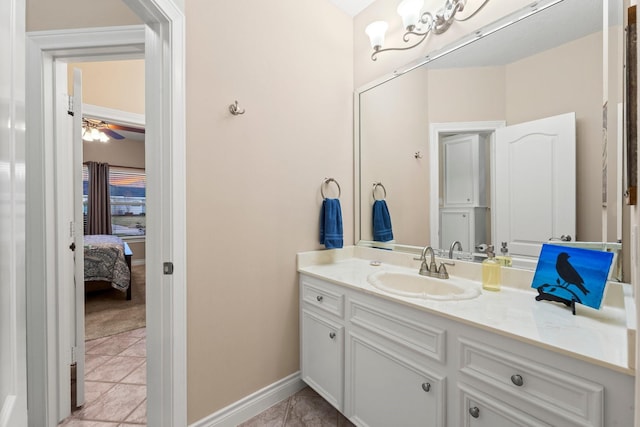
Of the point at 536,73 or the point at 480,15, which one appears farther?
the point at 480,15

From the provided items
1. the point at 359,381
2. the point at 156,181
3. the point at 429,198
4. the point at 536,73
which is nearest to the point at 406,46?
the point at 536,73

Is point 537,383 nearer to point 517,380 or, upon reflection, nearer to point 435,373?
point 517,380

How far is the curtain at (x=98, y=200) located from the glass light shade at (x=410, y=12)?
18.6ft

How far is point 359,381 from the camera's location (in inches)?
53.2

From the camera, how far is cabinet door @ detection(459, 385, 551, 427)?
83 centimetres

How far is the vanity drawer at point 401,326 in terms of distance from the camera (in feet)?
3.44

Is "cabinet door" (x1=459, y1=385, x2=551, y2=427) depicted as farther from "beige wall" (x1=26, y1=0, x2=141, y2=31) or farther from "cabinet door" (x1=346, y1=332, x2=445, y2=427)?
"beige wall" (x1=26, y1=0, x2=141, y2=31)

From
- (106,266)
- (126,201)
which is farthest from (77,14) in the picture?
(126,201)

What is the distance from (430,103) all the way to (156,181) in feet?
5.11

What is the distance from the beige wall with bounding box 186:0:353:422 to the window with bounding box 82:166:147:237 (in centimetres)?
483

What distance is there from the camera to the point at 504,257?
1348 mm

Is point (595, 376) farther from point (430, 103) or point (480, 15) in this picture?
point (480, 15)

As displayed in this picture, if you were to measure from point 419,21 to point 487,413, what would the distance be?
6.42 feet

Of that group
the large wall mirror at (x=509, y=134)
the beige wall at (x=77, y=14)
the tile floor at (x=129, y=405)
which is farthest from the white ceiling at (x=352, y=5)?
the tile floor at (x=129, y=405)
